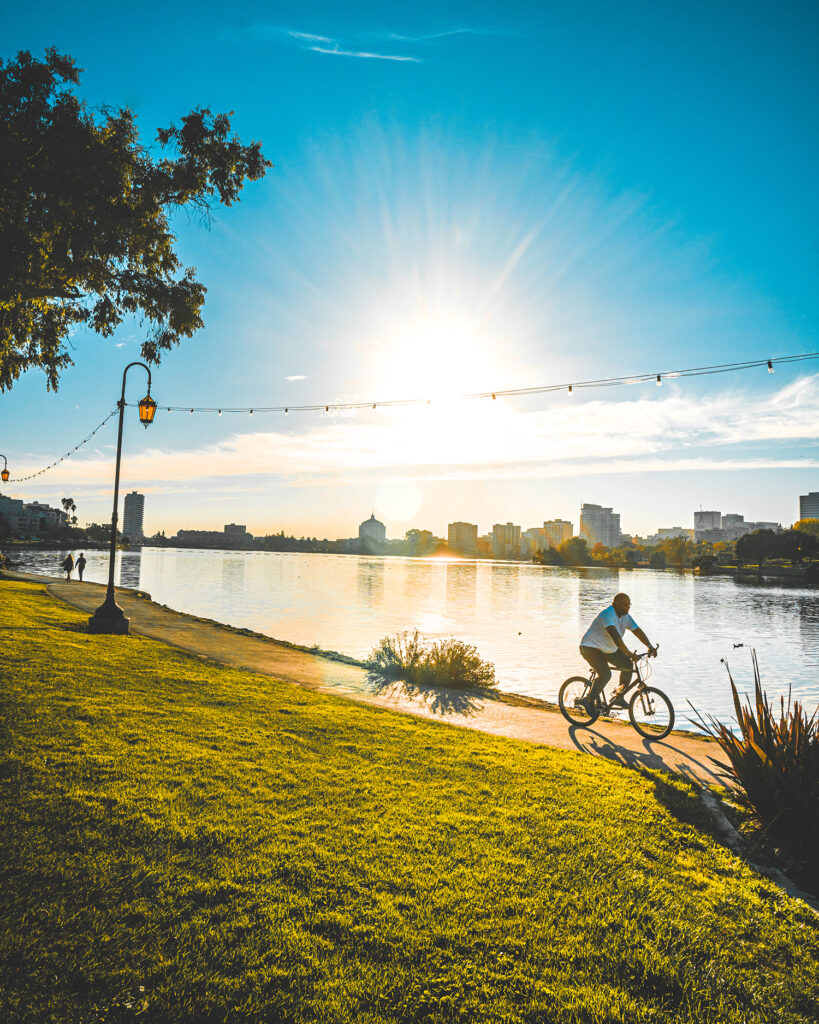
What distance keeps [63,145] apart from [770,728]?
14189 mm

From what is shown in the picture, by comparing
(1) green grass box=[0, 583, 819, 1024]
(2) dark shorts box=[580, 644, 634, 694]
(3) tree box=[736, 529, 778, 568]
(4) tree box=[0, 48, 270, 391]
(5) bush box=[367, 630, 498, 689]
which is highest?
(4) tree box=[0, 48, 270, 391]

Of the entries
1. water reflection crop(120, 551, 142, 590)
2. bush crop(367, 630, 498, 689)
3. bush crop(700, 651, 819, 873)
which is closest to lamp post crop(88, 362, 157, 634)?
bush crop(367, 630, 498, 689)

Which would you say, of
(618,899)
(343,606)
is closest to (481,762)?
(618,899)

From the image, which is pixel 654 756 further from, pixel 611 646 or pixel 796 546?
pixel 796 546

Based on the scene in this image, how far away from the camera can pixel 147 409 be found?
1588 cm

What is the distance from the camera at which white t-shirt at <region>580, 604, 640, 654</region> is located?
29.5ft

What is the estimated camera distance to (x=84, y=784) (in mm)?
5004

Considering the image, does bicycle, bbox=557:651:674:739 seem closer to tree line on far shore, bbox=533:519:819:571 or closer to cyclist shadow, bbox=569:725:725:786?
cyclist shadow, bbox=569:725:725:786

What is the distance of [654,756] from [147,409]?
14.4 m

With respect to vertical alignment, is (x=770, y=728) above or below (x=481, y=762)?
above

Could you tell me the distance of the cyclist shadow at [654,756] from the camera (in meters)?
7.20

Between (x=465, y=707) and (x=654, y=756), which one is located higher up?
(x=654, y=756)

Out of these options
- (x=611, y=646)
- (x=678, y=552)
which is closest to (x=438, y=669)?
(x=611, y=646)

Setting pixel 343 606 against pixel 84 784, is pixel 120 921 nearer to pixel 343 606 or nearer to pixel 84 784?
pixel 84 784
